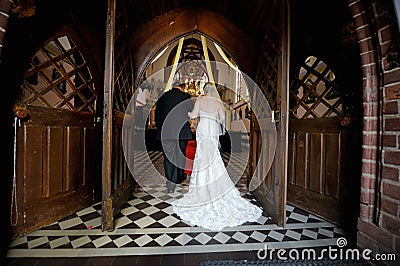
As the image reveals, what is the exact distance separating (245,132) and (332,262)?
20.3 feet

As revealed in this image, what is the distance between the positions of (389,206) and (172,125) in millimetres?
2539

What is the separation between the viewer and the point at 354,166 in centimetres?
191

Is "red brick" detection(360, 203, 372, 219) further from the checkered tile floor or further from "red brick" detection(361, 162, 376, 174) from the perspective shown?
the checkered tile floor

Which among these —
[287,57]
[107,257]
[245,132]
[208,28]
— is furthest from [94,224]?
[245,132]

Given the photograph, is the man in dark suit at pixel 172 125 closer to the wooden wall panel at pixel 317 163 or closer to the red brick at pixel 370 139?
the wooden wall panel at pixel 317 163

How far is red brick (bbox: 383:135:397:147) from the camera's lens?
1233 millimetres

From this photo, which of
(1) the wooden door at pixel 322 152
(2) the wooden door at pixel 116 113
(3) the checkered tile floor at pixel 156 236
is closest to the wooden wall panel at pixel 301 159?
(1) the wooden door at pixel 322 152

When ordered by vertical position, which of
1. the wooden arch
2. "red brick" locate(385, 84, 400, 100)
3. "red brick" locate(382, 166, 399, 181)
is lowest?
"red brick" locate(382, 166, 399, 181)

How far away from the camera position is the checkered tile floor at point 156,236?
1554 mm

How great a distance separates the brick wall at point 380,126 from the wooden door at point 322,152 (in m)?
0.57

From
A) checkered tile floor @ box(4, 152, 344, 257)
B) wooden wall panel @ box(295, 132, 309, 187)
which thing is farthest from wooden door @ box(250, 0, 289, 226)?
wooden wall panel @ box(295, 132, 309, 187)

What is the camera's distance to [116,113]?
7.23ft

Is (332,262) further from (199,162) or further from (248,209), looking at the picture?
(199,162)

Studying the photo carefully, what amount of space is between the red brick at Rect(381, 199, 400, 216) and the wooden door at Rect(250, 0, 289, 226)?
0.70m
